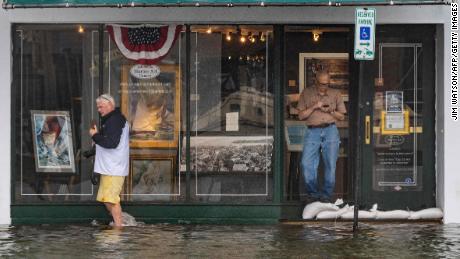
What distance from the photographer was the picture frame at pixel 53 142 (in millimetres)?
15758

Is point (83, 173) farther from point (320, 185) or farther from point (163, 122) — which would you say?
point (320, 185)

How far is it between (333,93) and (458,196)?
92.7 inches

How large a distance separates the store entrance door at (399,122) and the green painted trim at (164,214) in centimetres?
152

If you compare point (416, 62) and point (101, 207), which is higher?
point (416, 62)

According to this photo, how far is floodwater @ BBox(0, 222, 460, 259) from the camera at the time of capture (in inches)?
505

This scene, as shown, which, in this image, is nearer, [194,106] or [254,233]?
[254,233]

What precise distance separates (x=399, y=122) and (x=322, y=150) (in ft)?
3.99

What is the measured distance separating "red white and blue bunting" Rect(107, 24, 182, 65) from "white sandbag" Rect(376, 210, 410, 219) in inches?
156

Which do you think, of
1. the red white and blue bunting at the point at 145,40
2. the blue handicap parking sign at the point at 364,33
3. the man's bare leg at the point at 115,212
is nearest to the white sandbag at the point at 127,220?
the man's bare leg at the point at 115,212

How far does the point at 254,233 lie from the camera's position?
1471 cm

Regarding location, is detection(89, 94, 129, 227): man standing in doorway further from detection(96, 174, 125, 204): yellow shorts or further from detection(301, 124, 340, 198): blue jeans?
detection(301, 124, 340, 198): blue jeans

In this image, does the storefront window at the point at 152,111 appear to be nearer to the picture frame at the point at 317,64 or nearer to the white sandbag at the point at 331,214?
the picture frame at the point at 317,64

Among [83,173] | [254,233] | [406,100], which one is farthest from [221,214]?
[406,100]

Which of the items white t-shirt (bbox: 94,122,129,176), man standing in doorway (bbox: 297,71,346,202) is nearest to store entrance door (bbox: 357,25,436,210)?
man standing in doorway (bbox: 297,71,346,202)
